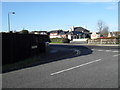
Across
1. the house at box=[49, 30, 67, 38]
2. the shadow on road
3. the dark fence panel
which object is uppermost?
the house at box=[49, 30, 67, 38]

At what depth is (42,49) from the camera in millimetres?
19984

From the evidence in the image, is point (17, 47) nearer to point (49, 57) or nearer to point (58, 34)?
point (49, 57)

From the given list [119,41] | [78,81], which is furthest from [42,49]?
[119,41]

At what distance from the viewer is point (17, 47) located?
45.7 ft

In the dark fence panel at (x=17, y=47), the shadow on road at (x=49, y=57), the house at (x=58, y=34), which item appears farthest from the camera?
the house at (x=58, y=34)

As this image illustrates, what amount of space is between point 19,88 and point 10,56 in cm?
698

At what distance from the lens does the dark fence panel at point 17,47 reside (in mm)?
12678

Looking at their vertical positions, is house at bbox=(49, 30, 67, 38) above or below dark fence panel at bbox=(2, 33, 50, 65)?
above

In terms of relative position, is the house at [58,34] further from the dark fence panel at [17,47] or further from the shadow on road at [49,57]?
the dark fence panel at [17,47]

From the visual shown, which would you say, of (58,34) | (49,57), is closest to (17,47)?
(49,57)

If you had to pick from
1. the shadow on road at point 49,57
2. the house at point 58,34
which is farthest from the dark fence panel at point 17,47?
the house at point 58,34

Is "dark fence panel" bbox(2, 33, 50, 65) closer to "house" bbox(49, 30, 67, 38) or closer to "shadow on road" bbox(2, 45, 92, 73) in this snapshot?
"shadow on road" bbox(2, 45, 92, 73)

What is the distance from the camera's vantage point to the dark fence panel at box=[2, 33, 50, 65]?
12.7 metres

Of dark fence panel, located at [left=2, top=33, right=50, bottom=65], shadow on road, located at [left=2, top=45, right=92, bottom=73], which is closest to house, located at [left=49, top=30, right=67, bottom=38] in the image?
shadow on road, located at [left=2, top=45, right=92, bottom=73]
